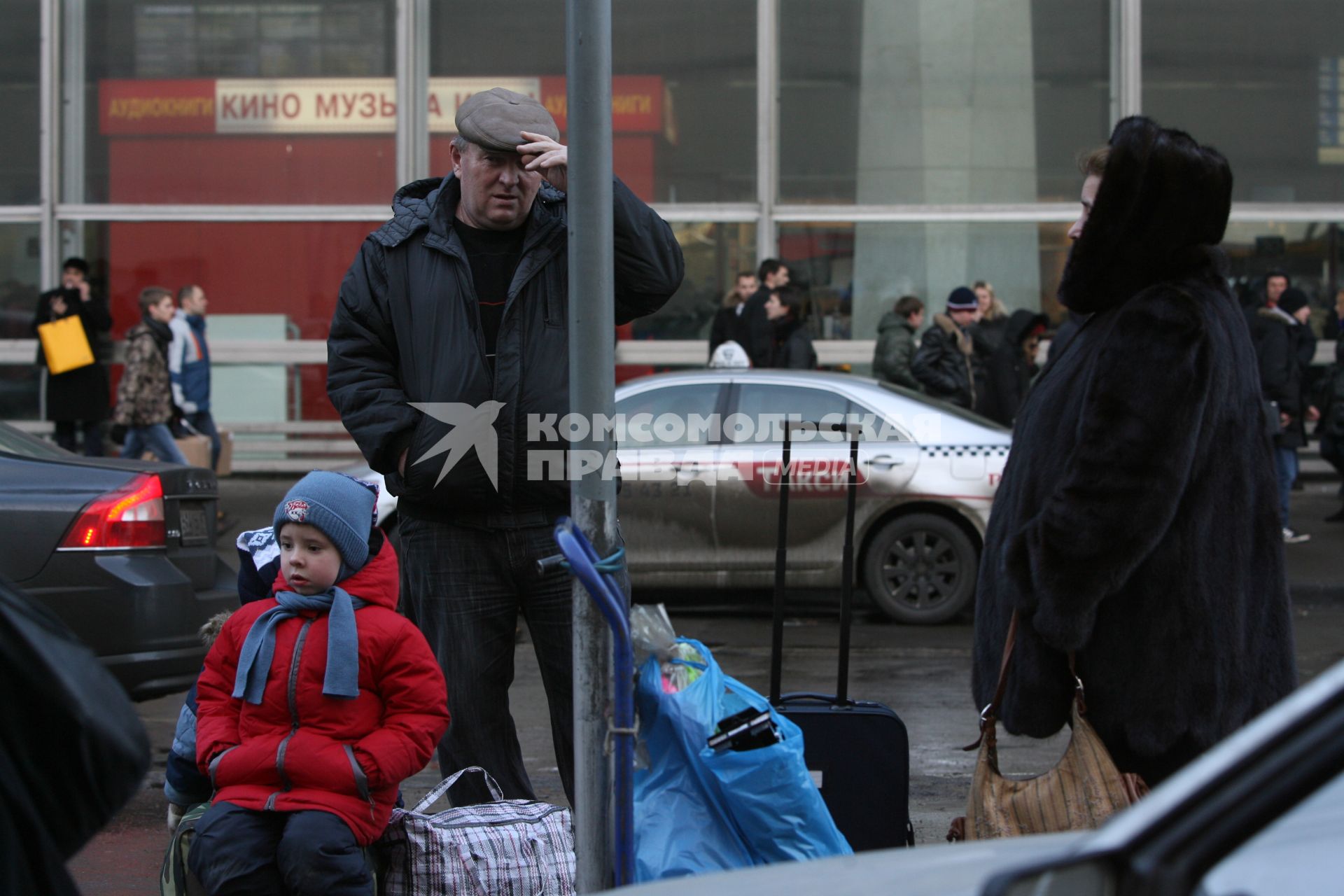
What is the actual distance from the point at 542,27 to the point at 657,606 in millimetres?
12740

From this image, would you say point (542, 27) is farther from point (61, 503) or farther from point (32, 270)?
point (61, 503)

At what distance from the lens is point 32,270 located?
14.9 m

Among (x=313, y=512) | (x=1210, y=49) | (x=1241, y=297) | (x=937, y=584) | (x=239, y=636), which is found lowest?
(x=937, y=584)

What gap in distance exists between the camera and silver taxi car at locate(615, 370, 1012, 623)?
896cm

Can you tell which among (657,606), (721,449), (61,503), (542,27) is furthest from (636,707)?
(542,27)

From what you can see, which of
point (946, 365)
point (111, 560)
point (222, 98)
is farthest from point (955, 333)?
point (222, 98)

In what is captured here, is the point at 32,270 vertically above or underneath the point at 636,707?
above

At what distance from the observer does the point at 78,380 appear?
12.5 metres

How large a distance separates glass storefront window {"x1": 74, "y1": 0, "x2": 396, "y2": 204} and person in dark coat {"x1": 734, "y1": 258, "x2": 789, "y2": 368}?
4972 mm

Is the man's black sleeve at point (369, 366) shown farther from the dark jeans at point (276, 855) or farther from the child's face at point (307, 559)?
the dark jeans at point (276, 855)

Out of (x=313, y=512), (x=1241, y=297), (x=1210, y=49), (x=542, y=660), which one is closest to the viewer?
(x=313, y=512)

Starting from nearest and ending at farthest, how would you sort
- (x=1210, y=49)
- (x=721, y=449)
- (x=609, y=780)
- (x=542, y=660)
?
(x=609, y=780)
(x=542, y=660)
(x=721, y=449)
(x=1210, y=49)

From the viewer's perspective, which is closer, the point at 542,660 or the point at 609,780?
the point at 609,780

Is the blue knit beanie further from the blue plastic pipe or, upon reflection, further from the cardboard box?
the cardboard box
